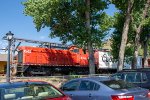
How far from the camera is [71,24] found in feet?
110

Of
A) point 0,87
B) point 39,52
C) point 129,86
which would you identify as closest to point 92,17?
point 39,52

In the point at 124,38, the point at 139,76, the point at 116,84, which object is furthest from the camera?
the point at 124,38

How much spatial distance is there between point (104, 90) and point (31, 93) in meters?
3.57

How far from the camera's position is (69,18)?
33.4m

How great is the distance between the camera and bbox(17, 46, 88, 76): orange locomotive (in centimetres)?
3842

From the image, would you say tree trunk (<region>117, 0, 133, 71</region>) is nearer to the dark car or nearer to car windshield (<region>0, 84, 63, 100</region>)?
the dark car

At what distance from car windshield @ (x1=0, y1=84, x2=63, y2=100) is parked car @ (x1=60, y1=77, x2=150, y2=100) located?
265cm

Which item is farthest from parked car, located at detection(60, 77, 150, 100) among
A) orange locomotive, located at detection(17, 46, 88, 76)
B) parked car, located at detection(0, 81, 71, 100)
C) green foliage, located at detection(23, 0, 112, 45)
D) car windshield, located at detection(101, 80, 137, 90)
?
orange locomotive, located at detection(17, 46, 88, 76)

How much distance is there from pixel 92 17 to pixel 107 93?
23201mm

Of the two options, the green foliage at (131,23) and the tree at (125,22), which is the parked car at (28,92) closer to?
the tree at (125,22)

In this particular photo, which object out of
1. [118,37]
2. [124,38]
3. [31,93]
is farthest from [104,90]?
[118,37]

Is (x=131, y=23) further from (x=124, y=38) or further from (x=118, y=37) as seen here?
(x=124, y=38)

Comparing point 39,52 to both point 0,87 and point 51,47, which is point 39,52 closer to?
point 51,47

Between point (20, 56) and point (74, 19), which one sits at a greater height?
point (74, 19)
